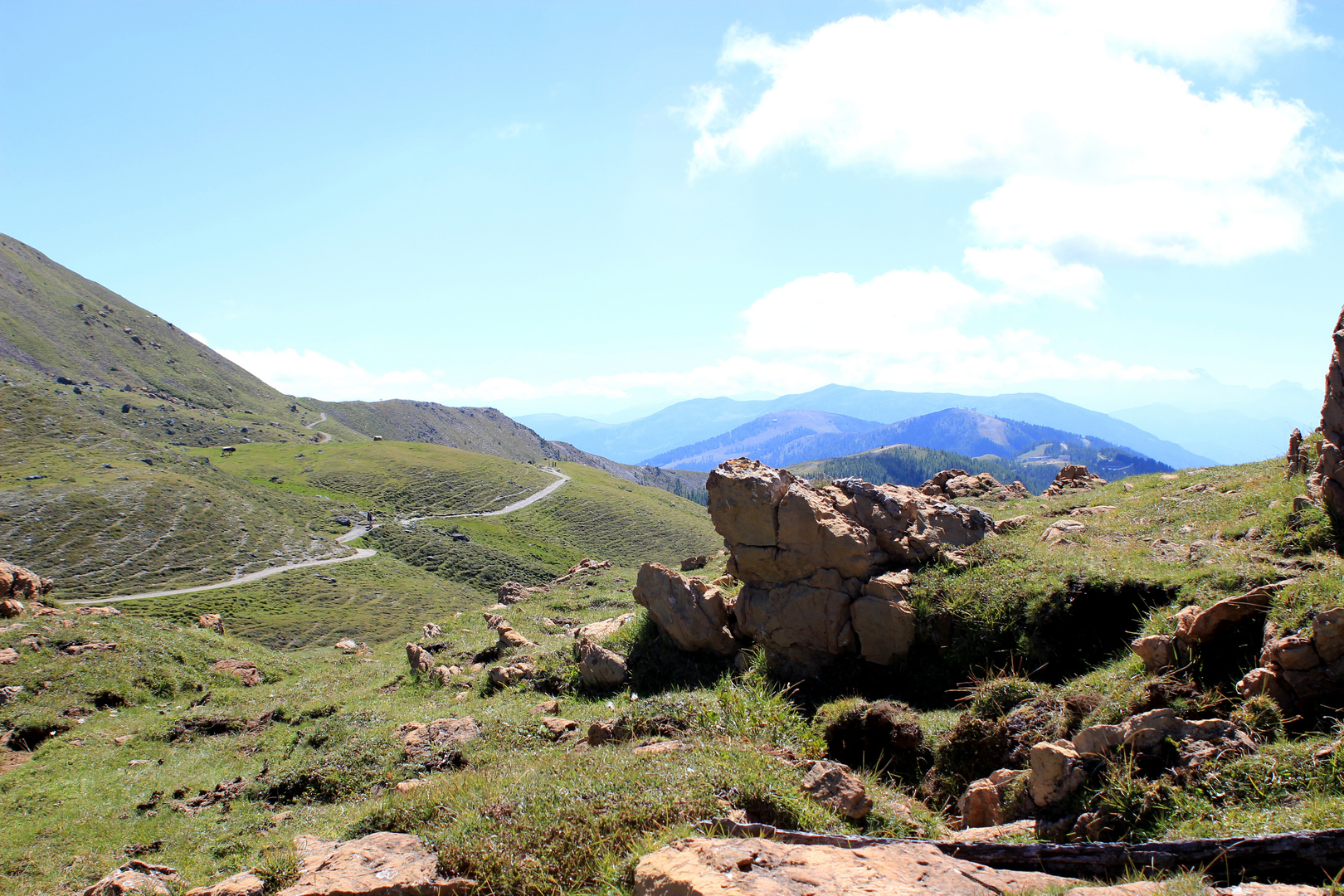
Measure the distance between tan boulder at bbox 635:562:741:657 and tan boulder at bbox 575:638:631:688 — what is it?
1285 millimetres

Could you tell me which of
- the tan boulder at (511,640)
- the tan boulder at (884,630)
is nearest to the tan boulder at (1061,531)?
the tan boulder at (884,630)

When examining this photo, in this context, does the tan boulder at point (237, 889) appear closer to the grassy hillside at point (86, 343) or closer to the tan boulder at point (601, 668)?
the tan boulder at point (601, 668)

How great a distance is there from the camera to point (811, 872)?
15.2ft

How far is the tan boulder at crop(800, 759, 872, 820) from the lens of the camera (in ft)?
21.2

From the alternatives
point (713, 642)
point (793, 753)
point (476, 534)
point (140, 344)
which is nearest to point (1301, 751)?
point (793, 753)

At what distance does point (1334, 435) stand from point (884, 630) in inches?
286

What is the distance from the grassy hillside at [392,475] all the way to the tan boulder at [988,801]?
104 metres

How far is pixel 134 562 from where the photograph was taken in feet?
164

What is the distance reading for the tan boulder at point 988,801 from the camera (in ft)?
22.1

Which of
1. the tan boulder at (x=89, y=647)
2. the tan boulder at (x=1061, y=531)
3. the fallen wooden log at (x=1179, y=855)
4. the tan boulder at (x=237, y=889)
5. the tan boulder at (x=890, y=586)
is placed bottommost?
the tan boulder at (x=89, y=647)

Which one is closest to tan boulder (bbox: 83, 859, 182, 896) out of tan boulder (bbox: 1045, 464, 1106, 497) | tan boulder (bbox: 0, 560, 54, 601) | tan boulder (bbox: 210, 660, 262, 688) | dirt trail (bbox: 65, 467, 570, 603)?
tan boulder (bbox: 210, 660, 262, 688)

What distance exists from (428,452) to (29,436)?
77482 mm

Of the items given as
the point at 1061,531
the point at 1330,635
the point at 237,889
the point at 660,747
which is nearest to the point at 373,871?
the point at 237,889

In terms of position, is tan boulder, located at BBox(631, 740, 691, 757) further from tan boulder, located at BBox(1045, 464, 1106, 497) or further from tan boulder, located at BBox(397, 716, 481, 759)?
tan boulder, located at BBox(1045, 464, 1106, 497)
